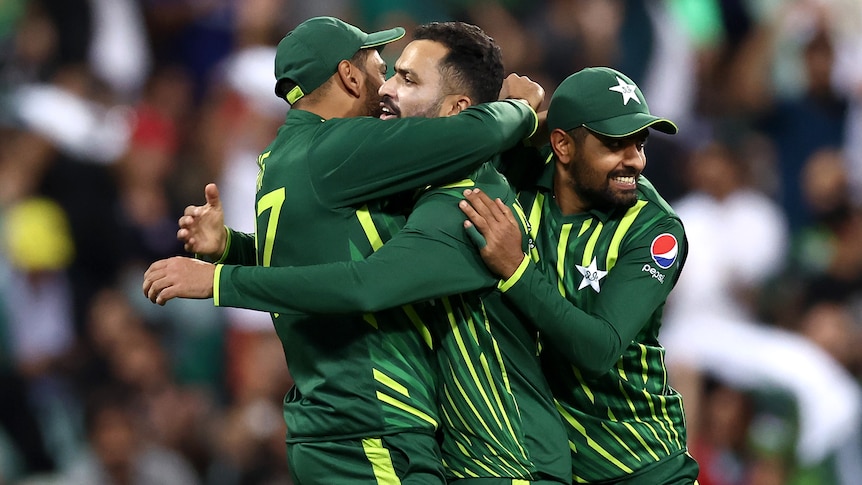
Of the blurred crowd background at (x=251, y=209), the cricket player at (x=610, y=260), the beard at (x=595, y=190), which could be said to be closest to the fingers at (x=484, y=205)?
the cricket player at (x=610, y=260)

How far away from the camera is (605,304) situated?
3758mm

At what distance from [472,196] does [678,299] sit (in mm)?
5447

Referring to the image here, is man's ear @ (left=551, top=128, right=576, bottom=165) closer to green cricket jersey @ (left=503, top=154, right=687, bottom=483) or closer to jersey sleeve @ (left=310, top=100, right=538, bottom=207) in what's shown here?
green cricket jersey @ (left=503, top=154, right=687, bottom=483)

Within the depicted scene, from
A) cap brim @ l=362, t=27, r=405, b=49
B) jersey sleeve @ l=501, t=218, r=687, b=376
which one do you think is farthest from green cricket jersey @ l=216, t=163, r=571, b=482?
cap brim @ l=362, t=27, r=405, b=49

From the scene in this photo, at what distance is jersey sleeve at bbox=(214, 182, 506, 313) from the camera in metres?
3.48

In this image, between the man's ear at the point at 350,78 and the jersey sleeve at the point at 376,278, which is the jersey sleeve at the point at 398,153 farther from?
the man's ear at the point at 350,78

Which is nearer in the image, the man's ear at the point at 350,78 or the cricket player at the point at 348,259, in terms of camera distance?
the cricket player at the point at 348,259

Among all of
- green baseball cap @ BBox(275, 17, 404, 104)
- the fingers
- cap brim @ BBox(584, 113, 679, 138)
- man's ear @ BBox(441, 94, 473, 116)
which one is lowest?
the fingers

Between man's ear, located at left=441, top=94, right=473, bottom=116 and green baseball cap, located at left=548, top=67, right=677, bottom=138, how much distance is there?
33cm

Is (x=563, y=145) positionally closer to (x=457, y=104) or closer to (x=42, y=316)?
(x=457, y=104)

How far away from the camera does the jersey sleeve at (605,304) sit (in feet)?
11.9

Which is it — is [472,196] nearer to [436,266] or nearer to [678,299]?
[436,266]

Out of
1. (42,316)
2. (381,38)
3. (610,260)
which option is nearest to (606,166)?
(610,260)

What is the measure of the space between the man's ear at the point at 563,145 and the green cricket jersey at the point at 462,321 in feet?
0.89
